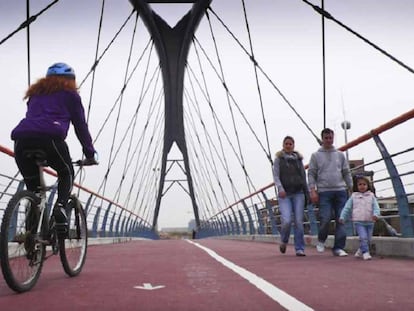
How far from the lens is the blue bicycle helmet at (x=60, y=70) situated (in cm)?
457

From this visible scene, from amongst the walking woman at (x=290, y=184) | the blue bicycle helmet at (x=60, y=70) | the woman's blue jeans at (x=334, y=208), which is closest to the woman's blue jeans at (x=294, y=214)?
the walking woman at (x=290, y=184)

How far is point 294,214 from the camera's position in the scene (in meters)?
8.04

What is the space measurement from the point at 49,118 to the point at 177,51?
17.0 meters

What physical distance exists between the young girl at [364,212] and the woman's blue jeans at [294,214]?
0.96 meters

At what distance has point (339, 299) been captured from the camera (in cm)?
350

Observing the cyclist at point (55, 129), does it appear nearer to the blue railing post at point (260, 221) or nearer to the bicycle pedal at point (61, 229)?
the bicycle pedal at point (61, 229)

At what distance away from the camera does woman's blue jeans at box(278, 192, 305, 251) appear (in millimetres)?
7816

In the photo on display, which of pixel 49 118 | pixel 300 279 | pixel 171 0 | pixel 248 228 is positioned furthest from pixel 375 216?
pixel 171 0

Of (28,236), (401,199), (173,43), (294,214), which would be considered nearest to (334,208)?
(294,214)

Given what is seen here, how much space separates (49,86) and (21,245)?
1.18 metres

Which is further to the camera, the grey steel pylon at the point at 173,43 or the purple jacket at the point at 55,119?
the grey steel pylon at the point at 173,43

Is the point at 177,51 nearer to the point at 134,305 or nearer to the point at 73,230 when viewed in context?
the point at 73,230

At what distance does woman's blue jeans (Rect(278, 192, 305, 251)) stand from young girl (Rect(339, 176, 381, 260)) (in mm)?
961

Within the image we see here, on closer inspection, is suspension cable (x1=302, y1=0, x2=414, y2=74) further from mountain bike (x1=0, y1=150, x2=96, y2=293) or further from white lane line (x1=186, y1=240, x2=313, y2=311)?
mountain bike (x1=0, y1=150, x2=96, y2=293)
